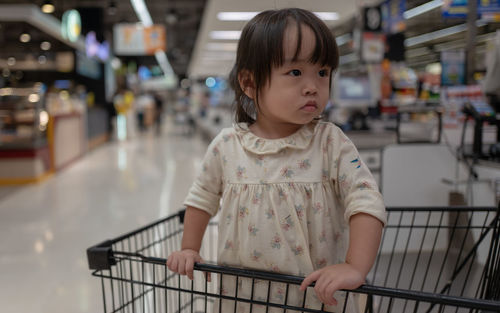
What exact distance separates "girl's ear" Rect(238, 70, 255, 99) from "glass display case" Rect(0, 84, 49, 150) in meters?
6.86

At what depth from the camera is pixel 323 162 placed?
1145mm

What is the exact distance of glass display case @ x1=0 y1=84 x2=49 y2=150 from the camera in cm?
729

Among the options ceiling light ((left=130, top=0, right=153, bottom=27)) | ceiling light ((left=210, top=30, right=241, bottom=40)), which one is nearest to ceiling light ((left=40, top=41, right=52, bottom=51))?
ceiling light ((left=130, top=0, right=153, bottom=27))

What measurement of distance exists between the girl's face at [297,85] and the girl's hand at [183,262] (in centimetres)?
41

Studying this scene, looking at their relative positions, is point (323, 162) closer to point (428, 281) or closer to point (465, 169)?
point (428, 281)

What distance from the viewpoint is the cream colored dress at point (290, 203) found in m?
1.11

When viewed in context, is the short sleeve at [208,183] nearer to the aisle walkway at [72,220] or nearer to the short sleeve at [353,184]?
the short sleeve at [353,184]

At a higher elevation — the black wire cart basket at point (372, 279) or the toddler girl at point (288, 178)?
the toddler girl at point (288, 178)

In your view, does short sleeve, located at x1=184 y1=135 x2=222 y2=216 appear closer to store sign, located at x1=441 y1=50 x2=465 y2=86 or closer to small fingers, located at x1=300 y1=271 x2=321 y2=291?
small fingers, located at x1=300 y1=271 x2=321 y2=291

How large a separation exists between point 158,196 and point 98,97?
39.7 feet

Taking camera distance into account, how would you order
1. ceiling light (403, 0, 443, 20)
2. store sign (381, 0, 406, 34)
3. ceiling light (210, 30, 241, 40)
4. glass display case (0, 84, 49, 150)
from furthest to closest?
ceiling light (210, 30, 241, 40) → ceiling light (403, 0, 443, 20) → store sign (381, 0, 406, 34) → glass display case (0, 84, 49, 150)

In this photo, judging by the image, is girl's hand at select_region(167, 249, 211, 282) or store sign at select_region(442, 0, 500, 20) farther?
store sign at select_region(442, 0, 500, 20)

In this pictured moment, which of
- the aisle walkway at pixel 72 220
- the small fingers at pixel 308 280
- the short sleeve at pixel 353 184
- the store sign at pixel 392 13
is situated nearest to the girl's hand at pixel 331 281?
the small fingers at pixel 308 280

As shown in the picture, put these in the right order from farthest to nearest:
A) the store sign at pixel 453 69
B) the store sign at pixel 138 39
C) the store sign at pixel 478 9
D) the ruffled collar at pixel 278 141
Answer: the store sign at pixel 138 39 < the store sign at pixel 453 69 < the store sign at pixel 478 9 < the ruffled collar at pixel 278 141
